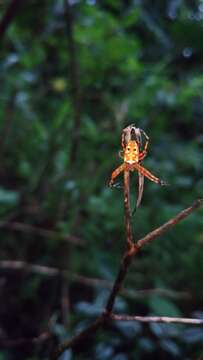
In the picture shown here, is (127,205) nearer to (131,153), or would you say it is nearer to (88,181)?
(131,153)

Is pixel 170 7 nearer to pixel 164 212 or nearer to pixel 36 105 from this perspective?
pixel 36 105

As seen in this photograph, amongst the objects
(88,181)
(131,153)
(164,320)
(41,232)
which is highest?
(88,181)

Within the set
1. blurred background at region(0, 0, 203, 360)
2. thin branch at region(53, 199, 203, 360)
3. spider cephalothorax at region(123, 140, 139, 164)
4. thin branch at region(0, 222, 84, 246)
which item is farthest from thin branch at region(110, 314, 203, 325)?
thin branch at region(0, 222, 84, 246)

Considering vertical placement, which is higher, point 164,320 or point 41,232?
point 41,232

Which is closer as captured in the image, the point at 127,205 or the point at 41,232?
the point at 127,205

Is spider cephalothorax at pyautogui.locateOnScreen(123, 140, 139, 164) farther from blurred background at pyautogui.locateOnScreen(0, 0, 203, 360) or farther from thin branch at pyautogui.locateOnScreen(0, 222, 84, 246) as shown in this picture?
thin branch at pyautogui.locateOnScreen(0, 222, 84, 246)

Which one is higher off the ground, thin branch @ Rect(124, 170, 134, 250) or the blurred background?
the blurred background

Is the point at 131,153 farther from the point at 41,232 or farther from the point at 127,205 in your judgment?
the point at 41,232

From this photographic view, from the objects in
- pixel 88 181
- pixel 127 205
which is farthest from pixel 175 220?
pixel 88 181

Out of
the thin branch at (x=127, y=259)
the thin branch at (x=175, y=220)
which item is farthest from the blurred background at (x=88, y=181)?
the thin branch at (x=175, y=220)

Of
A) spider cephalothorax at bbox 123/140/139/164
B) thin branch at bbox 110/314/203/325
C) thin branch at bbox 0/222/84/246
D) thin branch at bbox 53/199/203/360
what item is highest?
thin branch at bbox 0/222/84/246
